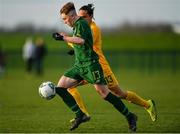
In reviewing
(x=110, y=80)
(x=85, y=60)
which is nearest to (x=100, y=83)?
(x=85, y=60)

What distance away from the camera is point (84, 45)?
12812 millimetres

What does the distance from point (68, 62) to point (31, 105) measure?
24.9m

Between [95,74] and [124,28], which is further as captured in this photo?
[124,28]

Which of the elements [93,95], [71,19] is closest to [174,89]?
[93,95]

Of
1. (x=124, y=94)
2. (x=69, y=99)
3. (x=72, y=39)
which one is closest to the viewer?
(x=72, y=39)

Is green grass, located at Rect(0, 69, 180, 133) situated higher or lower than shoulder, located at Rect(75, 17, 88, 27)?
lower

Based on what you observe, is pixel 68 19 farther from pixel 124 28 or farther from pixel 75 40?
pixel 124 28

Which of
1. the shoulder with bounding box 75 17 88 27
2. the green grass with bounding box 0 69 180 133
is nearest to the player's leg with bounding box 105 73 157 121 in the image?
the green grass with bounding box 0 69 180 133

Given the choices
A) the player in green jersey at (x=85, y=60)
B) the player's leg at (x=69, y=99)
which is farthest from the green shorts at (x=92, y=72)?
the player's leg at (x=69, y=99)

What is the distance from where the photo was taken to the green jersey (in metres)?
12.6

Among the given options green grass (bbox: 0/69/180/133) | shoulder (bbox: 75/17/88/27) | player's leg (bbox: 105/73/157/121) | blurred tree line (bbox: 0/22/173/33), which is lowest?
blurred tree line (bbox: 0/22/173/33)

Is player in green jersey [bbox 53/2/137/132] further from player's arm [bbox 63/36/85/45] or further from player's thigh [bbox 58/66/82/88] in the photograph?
player's thigh [bbox 58/66/82/88]

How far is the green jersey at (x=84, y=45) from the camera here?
12.6 metres

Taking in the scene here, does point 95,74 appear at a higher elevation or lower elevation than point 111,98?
higher
